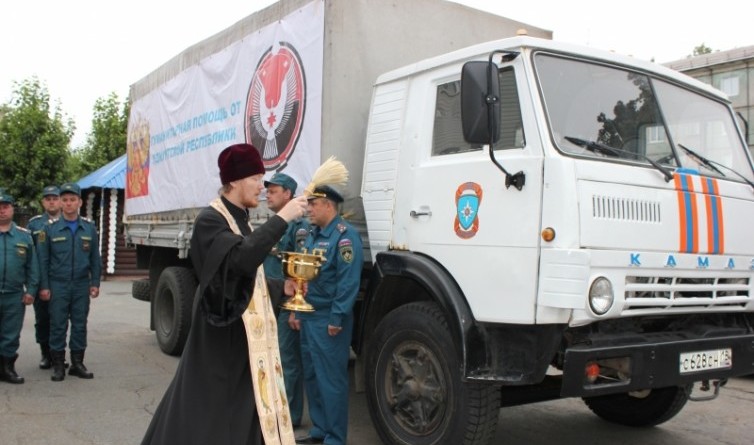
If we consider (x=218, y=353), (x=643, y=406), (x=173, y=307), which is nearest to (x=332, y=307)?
(x=218, y=353)

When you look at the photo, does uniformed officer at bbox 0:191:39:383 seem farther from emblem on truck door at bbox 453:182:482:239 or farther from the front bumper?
the front bumper

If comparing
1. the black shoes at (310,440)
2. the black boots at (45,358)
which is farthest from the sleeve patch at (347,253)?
the black boots at (45,358)

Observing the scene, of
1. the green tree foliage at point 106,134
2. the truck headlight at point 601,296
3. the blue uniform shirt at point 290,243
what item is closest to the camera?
the truck headlight at point 601,296

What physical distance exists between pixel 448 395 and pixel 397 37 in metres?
2.73

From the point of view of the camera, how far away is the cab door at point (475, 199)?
3.71 meters

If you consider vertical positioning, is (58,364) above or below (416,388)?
below

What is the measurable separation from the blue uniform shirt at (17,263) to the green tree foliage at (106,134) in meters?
18.5

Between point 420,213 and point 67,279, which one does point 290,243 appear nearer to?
point 420,213

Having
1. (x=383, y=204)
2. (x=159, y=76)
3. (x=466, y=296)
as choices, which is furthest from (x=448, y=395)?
(x=159, y=76)

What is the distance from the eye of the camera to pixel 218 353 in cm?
296

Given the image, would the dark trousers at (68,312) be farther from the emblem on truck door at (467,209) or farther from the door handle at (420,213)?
the emblem on truck door at (467,209)

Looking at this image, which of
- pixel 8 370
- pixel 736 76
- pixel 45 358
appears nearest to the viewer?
pixel 8 370

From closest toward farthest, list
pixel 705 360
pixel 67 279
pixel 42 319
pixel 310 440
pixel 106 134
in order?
pixel 705 360 < pixel 310 440 < pixel 67 279 < pixel 42 319 < pixel 106 134

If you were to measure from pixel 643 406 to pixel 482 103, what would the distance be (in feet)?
9.73
